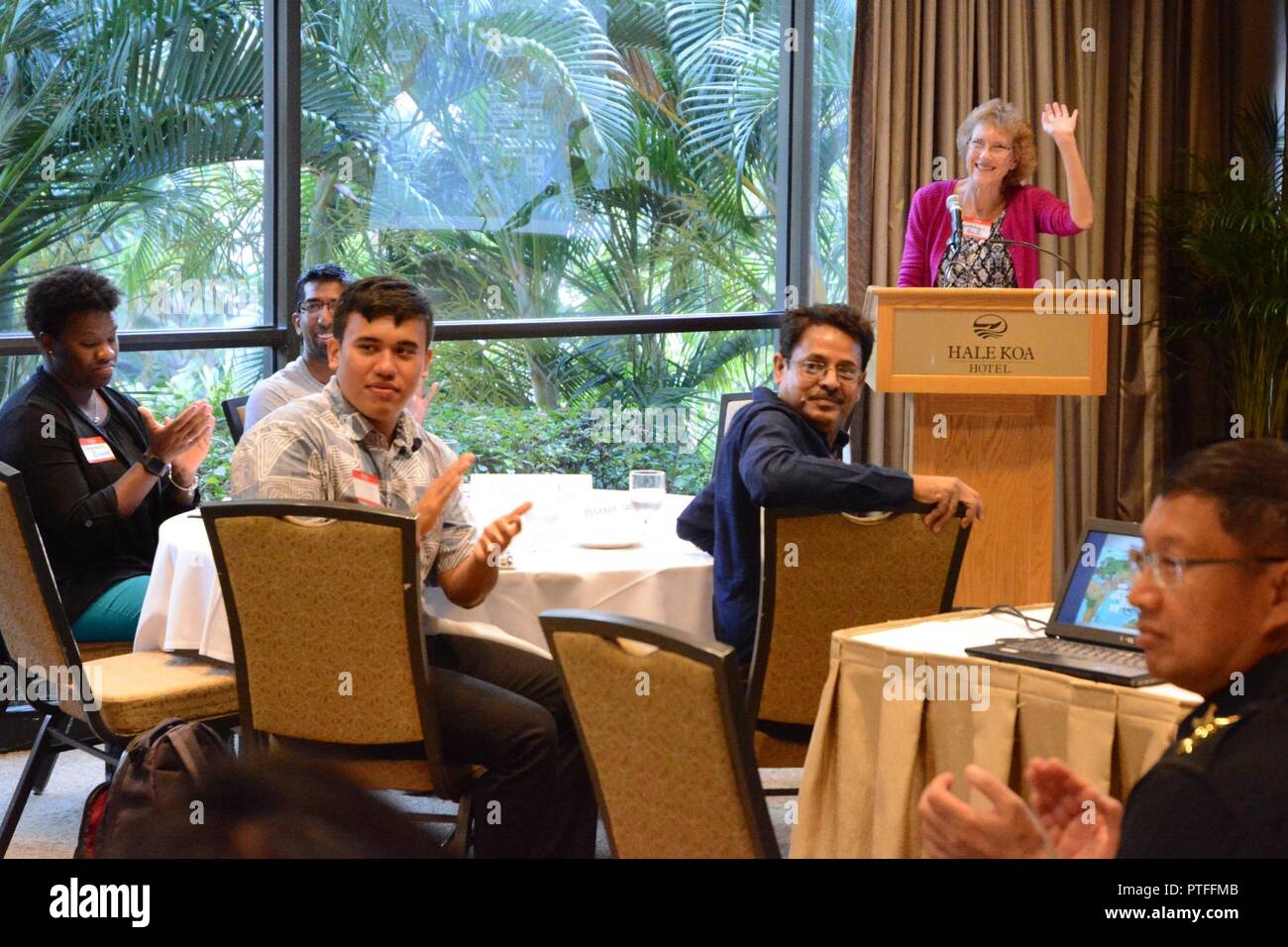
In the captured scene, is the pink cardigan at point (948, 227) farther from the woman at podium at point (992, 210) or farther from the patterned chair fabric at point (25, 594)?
the patterned chair fabric at point (25, 594)

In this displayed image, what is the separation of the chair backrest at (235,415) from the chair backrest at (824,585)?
2471 mm

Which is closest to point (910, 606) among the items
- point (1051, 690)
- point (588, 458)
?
point (1051, 690)

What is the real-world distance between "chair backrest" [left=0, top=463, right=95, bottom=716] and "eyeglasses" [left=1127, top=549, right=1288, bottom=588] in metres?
2.38

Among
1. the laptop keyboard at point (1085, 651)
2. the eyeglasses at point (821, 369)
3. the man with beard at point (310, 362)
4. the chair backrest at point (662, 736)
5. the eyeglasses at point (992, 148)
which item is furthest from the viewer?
the eyeglasses at point (992, 148)

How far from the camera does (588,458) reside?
6469 mm

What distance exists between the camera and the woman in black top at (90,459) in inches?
157

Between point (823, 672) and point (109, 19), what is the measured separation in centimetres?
366

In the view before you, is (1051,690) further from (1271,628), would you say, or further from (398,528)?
(398,528)

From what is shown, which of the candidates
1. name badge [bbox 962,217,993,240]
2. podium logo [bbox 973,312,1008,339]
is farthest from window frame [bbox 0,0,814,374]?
podium logo [bbox 973,312,1008,339]

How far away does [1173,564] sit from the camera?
1.73 metres

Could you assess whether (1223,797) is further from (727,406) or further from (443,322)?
(443,322)

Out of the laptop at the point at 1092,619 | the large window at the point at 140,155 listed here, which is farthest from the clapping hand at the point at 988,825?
the large window at the point at 140,155

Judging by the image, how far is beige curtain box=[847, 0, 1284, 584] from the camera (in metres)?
6.41

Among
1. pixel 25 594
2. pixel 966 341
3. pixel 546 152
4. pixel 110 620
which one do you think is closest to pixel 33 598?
pixel 25 594
